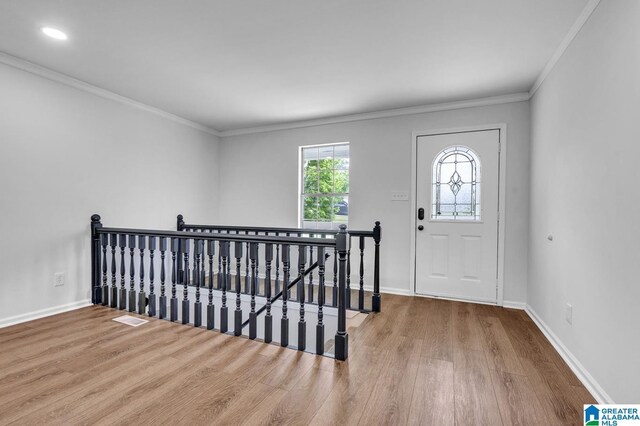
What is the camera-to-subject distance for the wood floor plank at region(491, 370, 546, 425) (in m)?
1.57

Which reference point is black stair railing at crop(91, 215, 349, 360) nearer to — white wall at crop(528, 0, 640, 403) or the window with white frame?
the window with white frame

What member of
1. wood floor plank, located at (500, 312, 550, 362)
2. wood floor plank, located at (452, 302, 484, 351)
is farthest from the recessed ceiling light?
wood floor plank, located at (500, 312, 550, 362)

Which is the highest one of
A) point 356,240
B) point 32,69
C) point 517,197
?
point 32,69

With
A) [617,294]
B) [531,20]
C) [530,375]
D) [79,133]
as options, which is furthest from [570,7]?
[79,133]

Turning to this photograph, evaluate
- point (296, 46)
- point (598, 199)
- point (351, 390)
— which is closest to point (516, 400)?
point (351, 390)

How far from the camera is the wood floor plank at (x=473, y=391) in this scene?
158cm

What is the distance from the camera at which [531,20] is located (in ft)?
7.09

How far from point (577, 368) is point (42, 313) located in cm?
438

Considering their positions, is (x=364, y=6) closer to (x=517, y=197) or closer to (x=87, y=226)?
(x=517, y=197)

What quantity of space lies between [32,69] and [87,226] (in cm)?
154

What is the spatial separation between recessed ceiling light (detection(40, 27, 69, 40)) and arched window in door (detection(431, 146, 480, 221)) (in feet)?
12.3

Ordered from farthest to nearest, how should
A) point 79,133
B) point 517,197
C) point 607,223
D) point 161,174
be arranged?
1. point 161,174
2. point 517,197
3. point 79,133
4. point 607,223

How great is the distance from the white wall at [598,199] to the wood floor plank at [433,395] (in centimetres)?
80

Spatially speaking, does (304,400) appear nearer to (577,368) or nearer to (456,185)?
(577,368)
